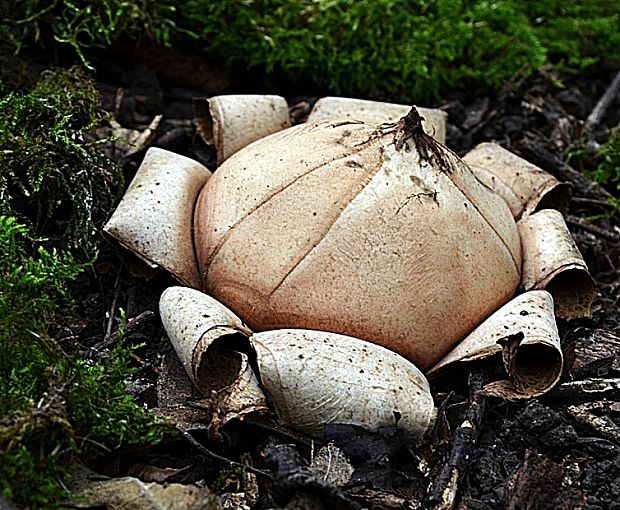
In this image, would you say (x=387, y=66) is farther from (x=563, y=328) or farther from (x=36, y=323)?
(x=36, y=323)

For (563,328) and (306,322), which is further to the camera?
(563,328)

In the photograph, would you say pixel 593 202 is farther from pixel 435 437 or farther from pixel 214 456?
pixel 214 456

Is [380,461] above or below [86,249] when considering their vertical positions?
below

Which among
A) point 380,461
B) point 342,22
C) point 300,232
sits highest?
point 342,22

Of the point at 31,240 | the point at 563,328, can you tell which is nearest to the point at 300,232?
the point at 31,240

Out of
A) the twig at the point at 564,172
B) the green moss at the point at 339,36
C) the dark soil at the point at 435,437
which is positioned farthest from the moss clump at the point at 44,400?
the twig at the point at 564,172

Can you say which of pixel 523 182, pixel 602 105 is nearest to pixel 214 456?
pixel 523 182

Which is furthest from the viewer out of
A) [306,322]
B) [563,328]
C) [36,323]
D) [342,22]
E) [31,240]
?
[342,22]
